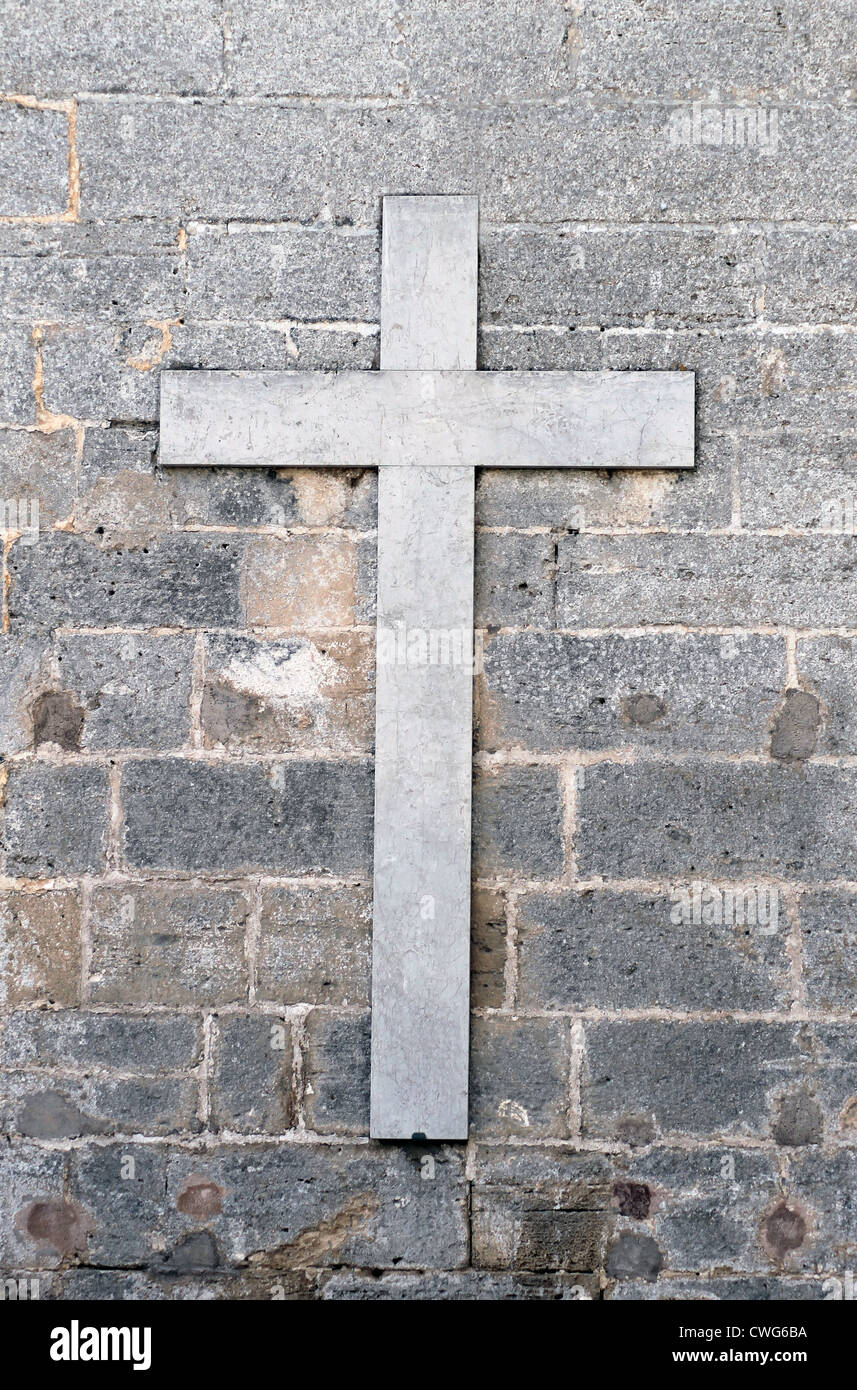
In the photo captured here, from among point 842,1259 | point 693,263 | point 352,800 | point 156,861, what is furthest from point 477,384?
point 842,1259

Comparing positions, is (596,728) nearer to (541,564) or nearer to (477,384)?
(541,564)

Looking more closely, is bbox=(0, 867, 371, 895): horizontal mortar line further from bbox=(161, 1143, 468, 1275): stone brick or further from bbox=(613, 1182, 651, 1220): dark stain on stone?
bbox=(613, 1182, 651, 1220): dark stain on stone

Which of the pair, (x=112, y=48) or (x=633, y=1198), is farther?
(x=112, y=48)

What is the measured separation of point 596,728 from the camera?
2.51 metres

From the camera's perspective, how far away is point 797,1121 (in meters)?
2.45

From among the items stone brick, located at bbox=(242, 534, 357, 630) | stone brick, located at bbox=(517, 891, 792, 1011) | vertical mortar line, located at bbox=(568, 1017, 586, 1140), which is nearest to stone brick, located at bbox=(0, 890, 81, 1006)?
stone brick, located at bbox=(242, 534, 357, 630)

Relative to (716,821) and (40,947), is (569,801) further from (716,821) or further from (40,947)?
(40,947)

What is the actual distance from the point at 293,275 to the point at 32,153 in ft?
2.36

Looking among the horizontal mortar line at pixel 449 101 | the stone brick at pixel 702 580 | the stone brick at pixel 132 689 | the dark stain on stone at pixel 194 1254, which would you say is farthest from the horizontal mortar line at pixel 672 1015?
the horizontal mortar line at pixel 449 101

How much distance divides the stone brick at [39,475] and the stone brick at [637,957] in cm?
149

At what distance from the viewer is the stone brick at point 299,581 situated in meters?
2.53

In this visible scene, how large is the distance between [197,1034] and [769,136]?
8.51ft

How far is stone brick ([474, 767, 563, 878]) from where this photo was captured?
2490 millimetres

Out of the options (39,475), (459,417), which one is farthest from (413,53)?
(39,475)
